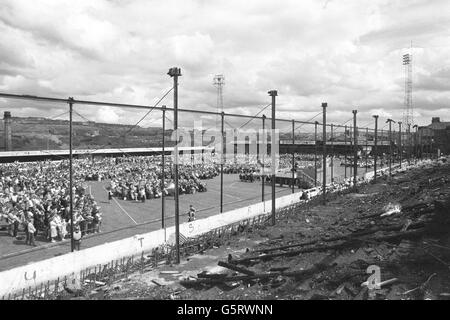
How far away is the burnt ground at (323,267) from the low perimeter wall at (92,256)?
91.3 inches

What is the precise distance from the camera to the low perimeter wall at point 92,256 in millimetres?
14078

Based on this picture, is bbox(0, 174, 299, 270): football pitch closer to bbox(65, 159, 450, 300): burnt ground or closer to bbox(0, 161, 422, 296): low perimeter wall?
bbox(0, 161, 422, 296): low perimeter wall

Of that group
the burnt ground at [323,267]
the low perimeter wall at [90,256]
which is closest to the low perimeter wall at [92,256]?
the low perimeter wall at [90,256]

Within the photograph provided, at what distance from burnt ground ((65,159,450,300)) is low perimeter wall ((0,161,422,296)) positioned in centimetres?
232

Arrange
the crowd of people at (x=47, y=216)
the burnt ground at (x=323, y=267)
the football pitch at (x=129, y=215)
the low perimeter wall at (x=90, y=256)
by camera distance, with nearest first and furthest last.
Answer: the burnt ground at (x=323, y=267)
the low perimeter wall at (x=90, y=256)
the football pitch at (x=129, y=215)
the crowd of people at (x=47, y=216)

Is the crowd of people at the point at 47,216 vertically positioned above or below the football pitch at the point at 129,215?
above

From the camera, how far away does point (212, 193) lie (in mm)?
40094

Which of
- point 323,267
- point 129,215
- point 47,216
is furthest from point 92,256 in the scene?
point 129,215

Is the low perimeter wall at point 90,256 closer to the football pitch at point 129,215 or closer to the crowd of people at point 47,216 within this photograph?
the football pitch at point 129,215

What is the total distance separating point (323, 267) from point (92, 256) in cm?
1032

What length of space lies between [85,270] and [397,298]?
12483 millimetres

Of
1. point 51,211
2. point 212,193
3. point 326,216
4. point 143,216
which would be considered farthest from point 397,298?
point 212,193

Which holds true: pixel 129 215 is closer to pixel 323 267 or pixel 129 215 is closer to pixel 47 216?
pixel 47 216
